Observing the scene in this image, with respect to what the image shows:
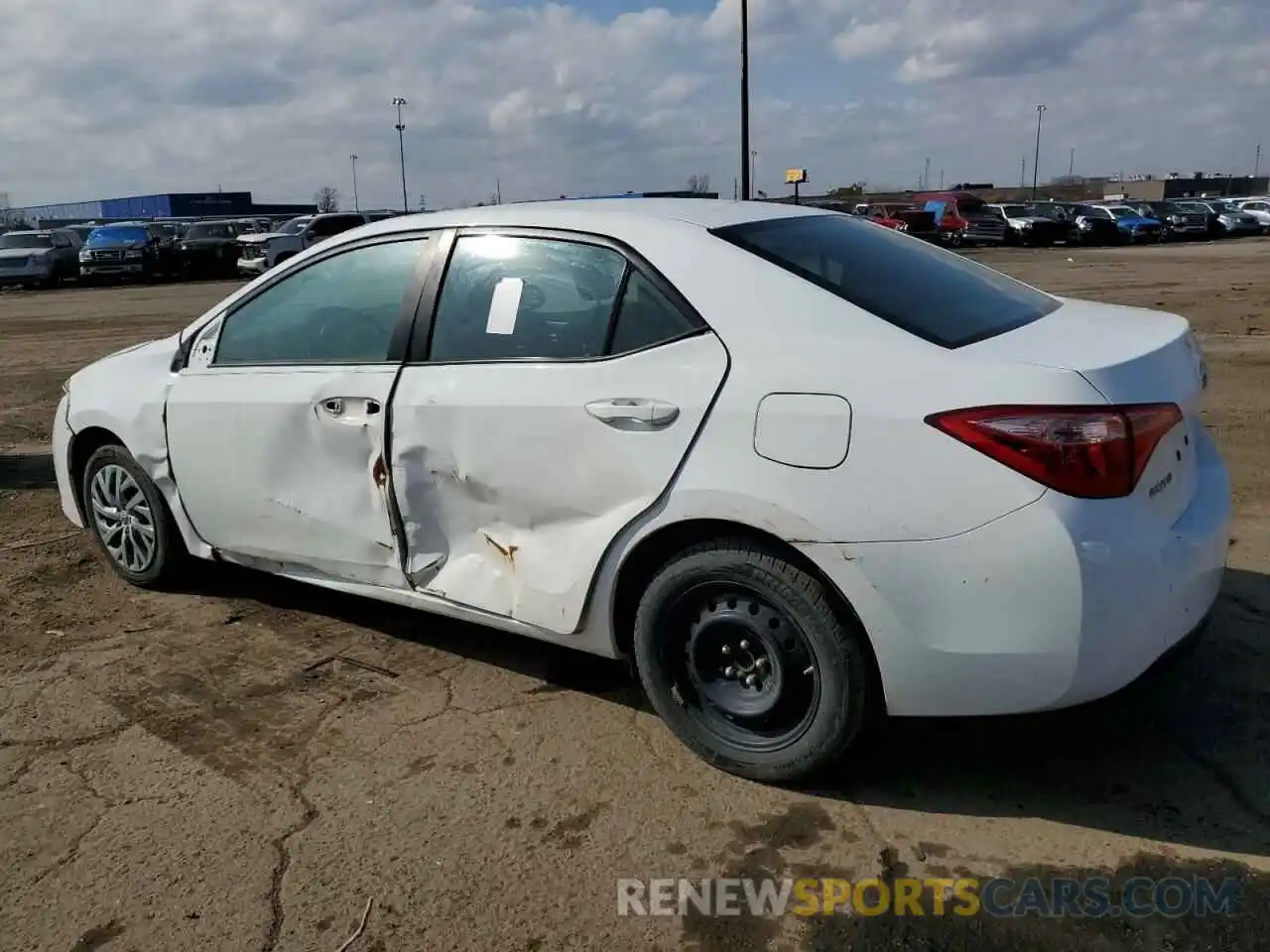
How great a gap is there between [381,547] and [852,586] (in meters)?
1.77

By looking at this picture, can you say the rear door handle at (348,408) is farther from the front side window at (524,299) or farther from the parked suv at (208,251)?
the parked suv at (208,251)

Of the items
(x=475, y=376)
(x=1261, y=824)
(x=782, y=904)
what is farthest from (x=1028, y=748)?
(x=475, y=376)

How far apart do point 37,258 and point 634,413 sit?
29583 mm

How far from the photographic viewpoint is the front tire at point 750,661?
2908 mm

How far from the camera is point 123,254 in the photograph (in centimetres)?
2916

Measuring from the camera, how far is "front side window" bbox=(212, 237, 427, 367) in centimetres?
384

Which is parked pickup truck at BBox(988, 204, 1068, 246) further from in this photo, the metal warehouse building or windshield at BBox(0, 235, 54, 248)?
the metal warehouse building

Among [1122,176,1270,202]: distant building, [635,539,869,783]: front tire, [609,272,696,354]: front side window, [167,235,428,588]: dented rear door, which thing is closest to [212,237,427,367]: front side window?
[167,235,428,588]: dented rear door

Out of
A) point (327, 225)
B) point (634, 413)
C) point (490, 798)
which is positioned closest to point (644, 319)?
point (634, 413)

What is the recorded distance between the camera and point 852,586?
2.81 m

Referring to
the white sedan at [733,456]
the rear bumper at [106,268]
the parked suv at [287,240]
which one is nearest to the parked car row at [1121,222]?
the parked suv at [287,240]

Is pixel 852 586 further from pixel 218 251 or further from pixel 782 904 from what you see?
pixel 218 251

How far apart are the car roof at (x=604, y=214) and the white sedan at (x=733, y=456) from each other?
0.07 feet

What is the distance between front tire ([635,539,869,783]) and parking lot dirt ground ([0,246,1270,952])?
130 mm
